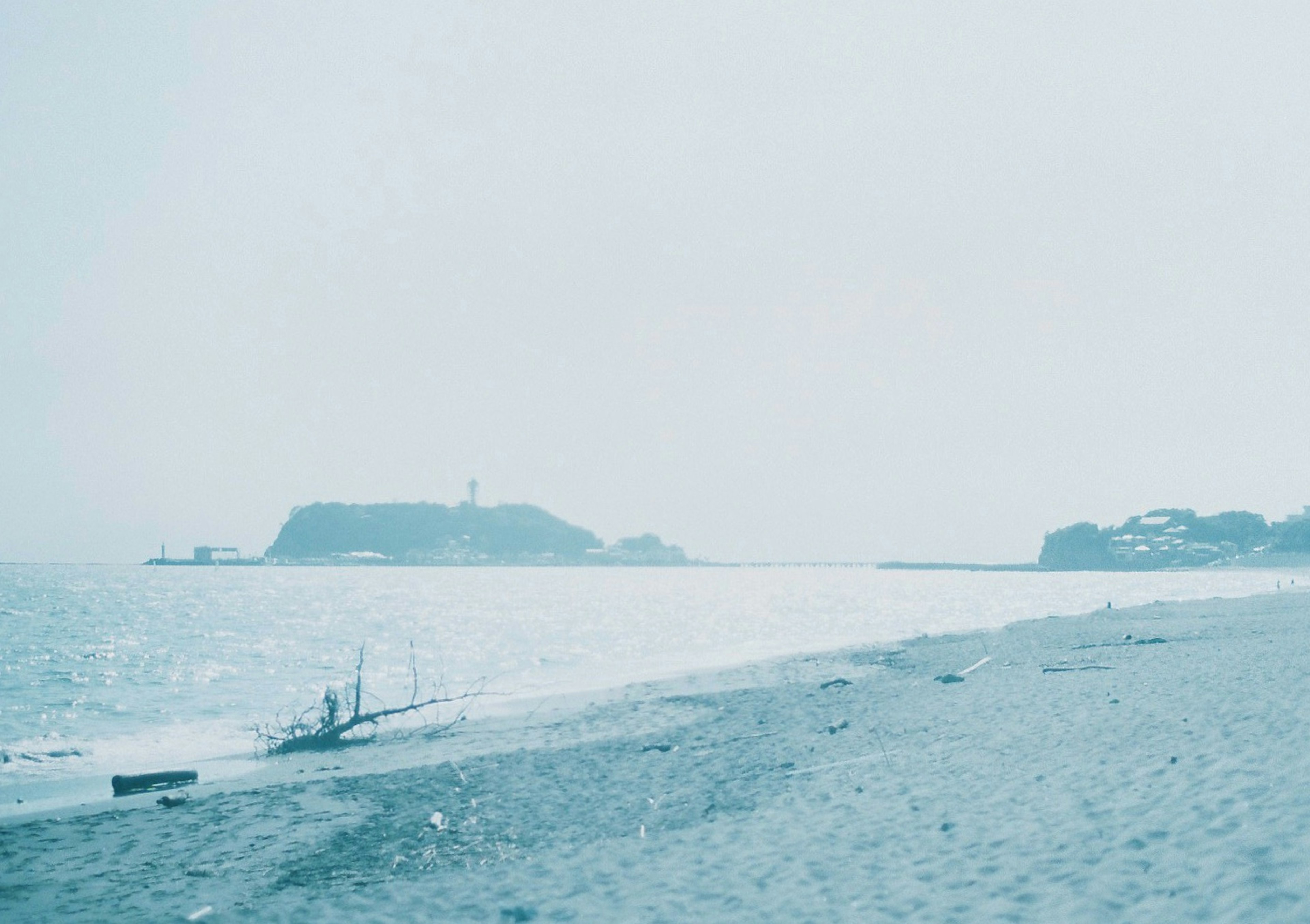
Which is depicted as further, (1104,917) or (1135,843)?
(1135,843)

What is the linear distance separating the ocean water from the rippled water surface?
157mm

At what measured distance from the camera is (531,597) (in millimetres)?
106625

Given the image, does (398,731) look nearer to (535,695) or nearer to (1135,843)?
(535,695)

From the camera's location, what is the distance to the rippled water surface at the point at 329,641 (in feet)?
78.9

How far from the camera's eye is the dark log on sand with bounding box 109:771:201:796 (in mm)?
15617

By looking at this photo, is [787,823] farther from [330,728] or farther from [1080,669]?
[330,728]

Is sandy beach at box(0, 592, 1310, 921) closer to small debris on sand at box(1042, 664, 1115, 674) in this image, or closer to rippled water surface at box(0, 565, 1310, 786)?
small debris on sand at box(1042, 664, 1115, 674)

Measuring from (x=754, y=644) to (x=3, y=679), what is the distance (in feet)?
99.1

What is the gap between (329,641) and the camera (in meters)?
48.8

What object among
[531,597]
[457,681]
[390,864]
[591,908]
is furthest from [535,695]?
[531,597]

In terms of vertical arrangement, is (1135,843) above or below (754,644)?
above

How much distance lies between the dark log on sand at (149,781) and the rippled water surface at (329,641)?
3.15 m

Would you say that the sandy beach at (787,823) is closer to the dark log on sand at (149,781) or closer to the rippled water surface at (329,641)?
the dark log on sand at (149,781)

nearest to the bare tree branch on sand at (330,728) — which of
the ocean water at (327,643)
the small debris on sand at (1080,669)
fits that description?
the ocean water at (327,643)
